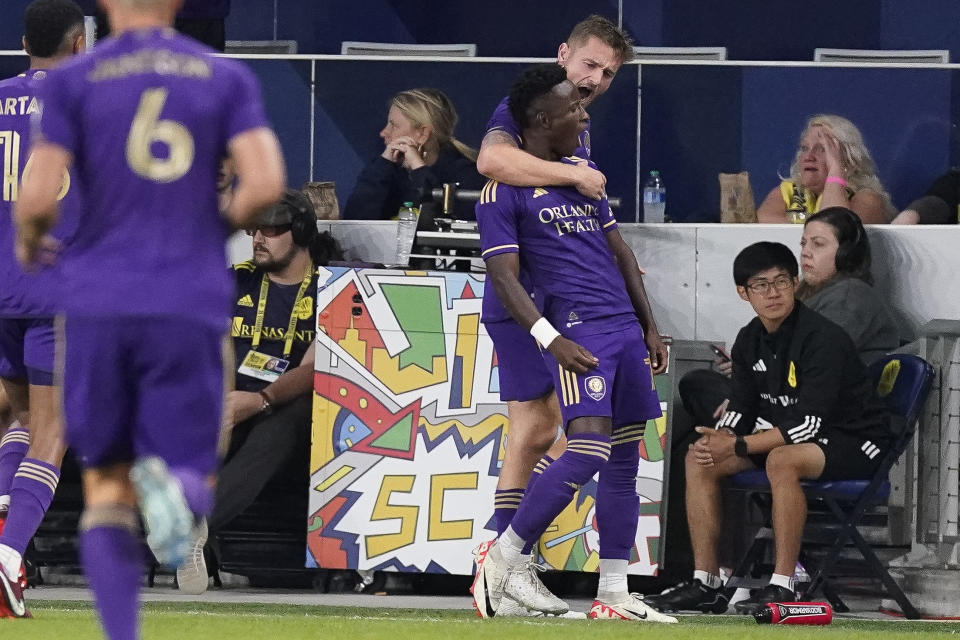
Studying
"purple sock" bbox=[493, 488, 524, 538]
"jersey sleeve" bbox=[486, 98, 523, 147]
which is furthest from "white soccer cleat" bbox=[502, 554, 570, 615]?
"jersey sleeve" bbox=[486, 98, 523, 147]

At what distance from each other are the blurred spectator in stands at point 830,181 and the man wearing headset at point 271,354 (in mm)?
2466

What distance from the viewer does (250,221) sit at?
350 centimetres

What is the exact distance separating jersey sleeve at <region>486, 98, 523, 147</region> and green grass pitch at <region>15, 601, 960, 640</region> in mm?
1744

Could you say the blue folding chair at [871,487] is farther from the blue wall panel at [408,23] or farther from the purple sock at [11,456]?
the blue wall panel at [408,23]

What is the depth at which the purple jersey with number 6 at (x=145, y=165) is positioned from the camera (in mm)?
3348

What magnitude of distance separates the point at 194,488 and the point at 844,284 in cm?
508

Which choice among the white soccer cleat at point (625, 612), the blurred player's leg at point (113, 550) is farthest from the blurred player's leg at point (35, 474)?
the blurred player's leg at point (113, 550)

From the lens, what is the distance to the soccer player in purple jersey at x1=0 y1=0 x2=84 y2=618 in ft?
18.4

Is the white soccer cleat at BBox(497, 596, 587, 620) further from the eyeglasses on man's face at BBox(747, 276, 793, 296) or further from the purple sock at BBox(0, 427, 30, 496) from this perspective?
the eyeglasses on man's face at BBox(747, 276, 793, 296)

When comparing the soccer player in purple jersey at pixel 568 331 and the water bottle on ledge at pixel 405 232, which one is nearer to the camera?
the soccer player in purple jersey at pixel 568 331

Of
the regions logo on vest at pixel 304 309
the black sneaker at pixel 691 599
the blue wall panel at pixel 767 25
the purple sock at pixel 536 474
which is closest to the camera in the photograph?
the purple sock at pixel 536 474

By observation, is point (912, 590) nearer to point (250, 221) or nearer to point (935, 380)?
point (935, 380)

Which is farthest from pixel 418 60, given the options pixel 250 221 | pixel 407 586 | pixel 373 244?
pixel 250 221

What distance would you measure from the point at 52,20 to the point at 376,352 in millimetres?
2266
